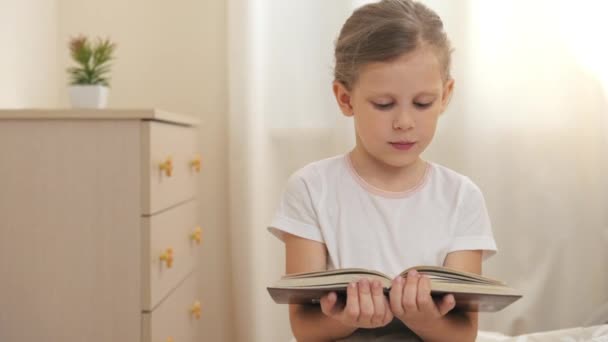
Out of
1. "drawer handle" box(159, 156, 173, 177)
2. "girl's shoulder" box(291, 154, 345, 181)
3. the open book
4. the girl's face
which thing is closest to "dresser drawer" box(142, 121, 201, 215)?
"drawer handle" box(159, 156, 173, 177)

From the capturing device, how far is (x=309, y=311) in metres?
1.16

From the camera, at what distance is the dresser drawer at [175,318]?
5.20 feet

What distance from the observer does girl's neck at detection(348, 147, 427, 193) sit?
1.24 meters

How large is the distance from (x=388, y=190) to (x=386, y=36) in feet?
0.84

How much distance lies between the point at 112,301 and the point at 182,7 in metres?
1.17

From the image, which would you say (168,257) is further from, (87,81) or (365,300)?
(365,300)

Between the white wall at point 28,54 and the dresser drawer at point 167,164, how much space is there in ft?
1.52

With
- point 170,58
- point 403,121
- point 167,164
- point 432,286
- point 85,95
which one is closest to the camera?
point 432,286

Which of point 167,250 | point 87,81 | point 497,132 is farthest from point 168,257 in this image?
point 497,132

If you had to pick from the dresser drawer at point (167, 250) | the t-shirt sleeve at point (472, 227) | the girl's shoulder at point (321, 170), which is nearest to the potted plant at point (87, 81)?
the dresser drawer at point (167, 250)

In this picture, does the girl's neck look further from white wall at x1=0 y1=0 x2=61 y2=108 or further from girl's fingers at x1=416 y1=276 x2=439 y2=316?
white wall at x1=0 y1=0 x2=61 y2=108

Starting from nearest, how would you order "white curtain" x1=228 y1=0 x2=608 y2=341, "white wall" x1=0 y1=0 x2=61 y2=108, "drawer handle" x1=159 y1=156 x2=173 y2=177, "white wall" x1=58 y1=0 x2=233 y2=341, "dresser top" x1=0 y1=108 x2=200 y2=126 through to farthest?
1. "dresser top" x1=0 y1=108 x2=200 y2=126
2. "drawer handle" x1=159 y1=156 x2=173 y2=177
3. "white wall" x1=0 y1=0 x2=61 y2=108
4. "white curtain" x1=228 y1=0 x2=608 y2=341
5. "white wall" x1=58 y1=0 x2=233 y2=341

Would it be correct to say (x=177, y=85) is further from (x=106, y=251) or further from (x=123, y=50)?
(x=106, y=251)

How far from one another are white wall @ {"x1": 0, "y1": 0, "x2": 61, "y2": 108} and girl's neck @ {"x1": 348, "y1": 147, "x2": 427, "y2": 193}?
1076 mm
